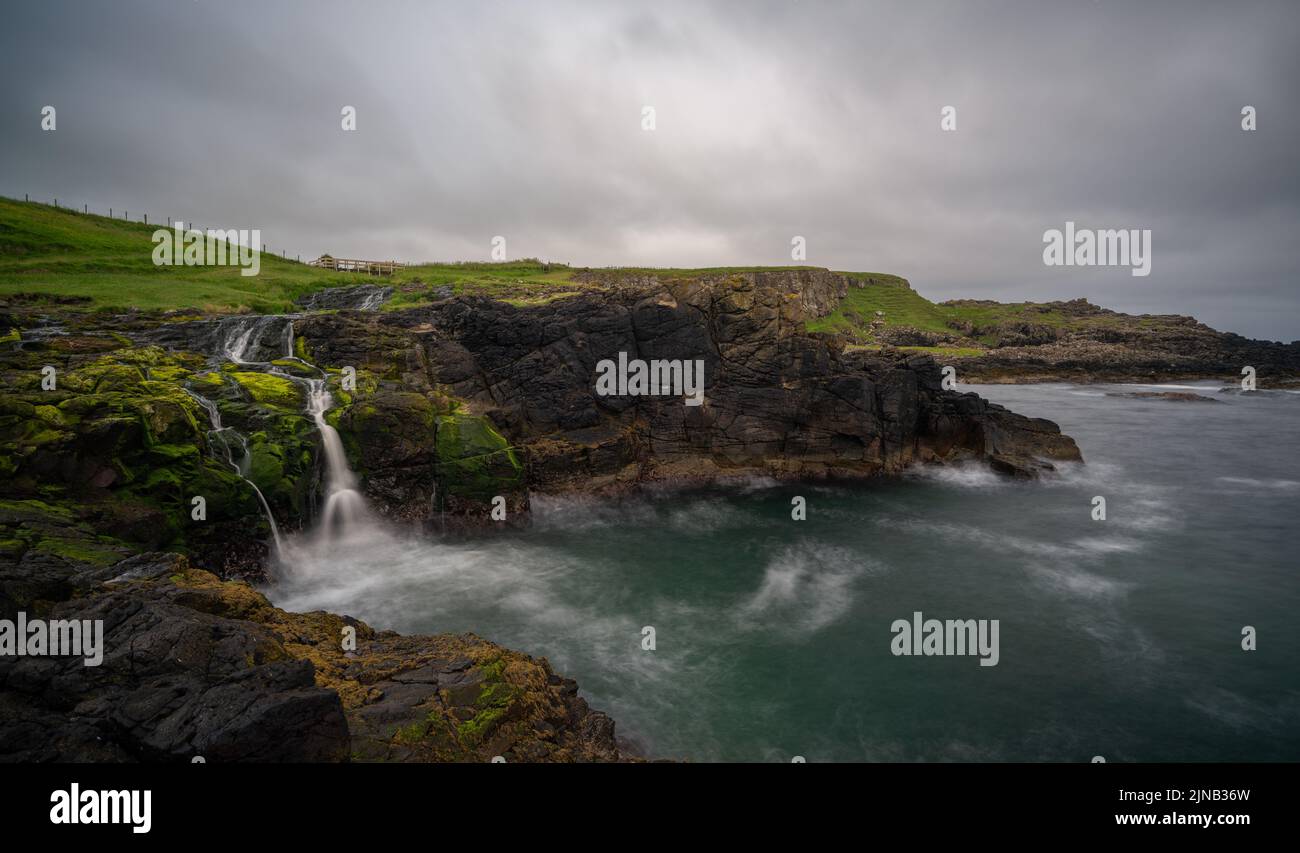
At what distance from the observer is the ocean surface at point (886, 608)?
607 inches

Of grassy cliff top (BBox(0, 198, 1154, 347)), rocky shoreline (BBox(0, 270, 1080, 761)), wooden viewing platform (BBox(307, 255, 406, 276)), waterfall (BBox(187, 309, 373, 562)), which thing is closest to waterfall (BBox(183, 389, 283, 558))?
waterfall (BBox(187, 309, 373, 562))

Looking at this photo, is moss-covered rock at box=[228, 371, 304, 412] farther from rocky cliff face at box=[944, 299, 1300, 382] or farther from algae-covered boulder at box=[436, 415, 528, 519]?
rocky cliff face at box=[944, 299, 1300, 382]

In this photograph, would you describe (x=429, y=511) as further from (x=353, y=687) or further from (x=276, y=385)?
(x=353, y=687)

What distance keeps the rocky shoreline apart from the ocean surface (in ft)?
9.74

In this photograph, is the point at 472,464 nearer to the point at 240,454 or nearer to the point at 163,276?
the point at 240,454

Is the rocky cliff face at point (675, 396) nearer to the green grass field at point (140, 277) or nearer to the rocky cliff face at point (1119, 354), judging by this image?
the green grass field at point (140, 277)

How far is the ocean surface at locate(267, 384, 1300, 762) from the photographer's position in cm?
1542

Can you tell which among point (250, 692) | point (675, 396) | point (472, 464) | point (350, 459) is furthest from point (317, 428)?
point (675, 396)

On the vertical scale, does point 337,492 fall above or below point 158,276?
below

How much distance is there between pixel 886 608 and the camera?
2206 centimetres

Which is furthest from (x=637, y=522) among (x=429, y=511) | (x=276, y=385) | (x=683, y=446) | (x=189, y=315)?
(x=189, y=315)

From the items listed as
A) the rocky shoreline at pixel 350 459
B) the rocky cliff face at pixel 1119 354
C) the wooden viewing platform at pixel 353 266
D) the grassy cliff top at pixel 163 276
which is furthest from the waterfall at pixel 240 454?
the rocky cliff face at pixel 1119 354

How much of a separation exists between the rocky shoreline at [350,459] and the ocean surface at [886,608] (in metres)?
2.97

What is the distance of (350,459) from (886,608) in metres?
24.6
